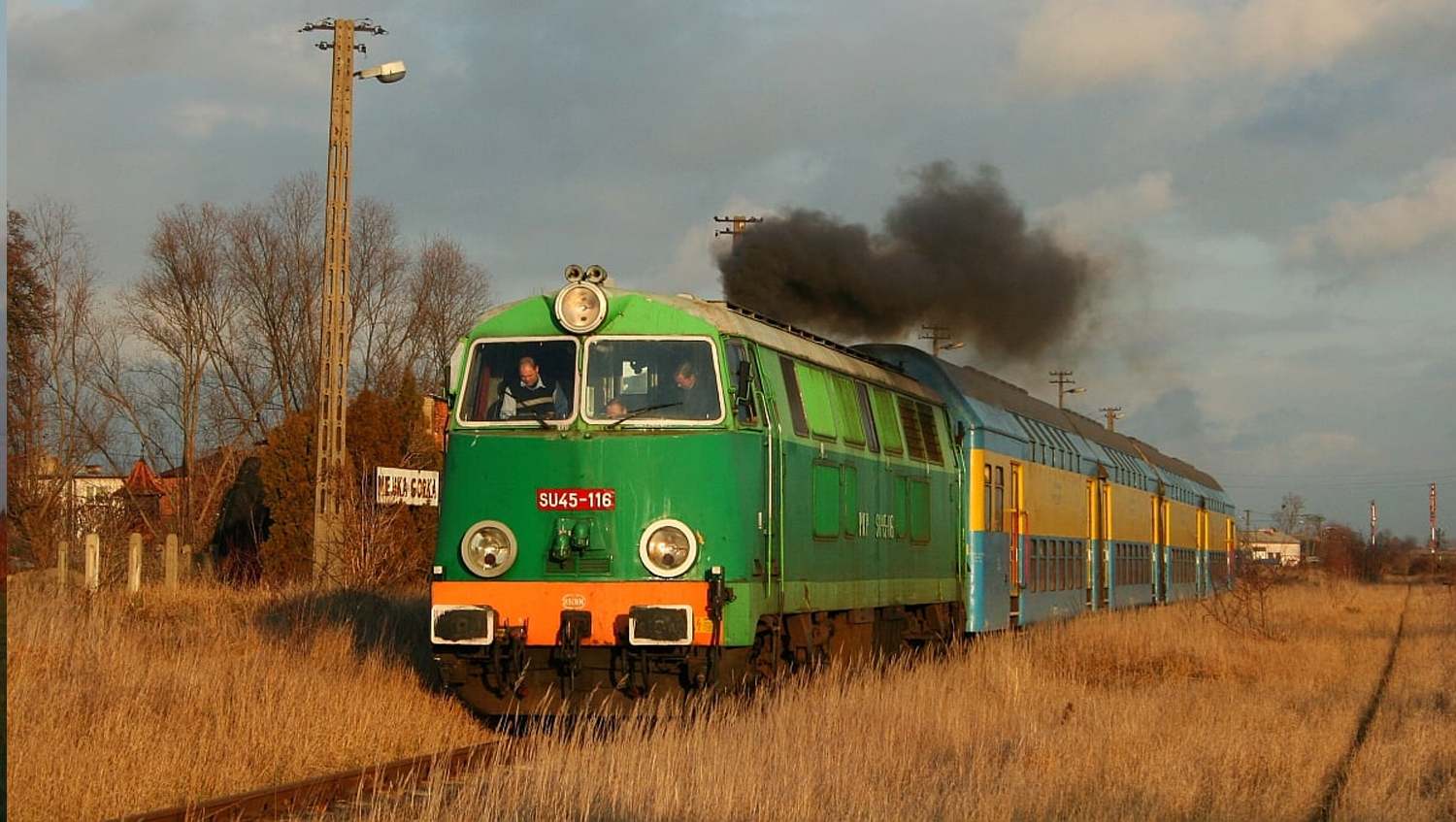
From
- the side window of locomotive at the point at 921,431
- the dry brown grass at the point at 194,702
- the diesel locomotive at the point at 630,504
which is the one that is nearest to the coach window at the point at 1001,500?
the side window of locomotive at the point at 921,431

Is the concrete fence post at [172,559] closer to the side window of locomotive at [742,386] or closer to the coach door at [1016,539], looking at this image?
the coach door at [1016,539]

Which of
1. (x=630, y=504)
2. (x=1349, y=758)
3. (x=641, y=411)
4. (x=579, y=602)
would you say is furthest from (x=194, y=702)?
(x=1349, y=758)

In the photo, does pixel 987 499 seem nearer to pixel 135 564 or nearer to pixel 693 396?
pixel 693 396

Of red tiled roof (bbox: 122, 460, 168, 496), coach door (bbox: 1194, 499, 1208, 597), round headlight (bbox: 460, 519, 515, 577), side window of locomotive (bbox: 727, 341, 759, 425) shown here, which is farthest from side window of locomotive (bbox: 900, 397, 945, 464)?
coach door (bbox: 1194, 499, 1208, 597)

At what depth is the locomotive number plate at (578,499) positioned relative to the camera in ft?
37.1

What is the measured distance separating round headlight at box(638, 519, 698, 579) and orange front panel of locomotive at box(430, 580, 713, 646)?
11 cm

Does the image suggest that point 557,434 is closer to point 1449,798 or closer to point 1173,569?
point 1449,798

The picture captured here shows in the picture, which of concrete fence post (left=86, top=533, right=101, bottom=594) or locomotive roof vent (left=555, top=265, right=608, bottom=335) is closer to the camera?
locomotive roof vent (left=555, top=265, right=608, bottom=335)

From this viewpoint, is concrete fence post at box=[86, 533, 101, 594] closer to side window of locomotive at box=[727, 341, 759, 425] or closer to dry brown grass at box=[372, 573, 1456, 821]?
dry brown grass at box=[372, 573, 1456, 821]

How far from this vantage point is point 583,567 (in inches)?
442

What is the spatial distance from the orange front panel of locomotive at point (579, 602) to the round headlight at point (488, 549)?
0.11 meters

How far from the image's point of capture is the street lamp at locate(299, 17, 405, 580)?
20.3m

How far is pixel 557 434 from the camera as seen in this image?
11.5 m

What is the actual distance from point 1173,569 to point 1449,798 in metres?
27.4
